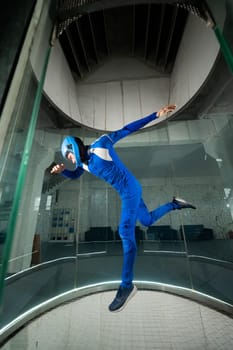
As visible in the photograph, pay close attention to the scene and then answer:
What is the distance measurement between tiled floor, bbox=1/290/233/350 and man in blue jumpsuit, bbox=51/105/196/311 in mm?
209

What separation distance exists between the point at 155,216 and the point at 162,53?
2.38m

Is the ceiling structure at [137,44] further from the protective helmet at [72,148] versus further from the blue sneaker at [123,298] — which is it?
the blue sneaker at [123,298]

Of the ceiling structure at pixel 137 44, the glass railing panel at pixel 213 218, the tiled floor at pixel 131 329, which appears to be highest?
the ceiling structure at pixel 137 44

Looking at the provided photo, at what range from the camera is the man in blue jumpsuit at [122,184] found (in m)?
1.23

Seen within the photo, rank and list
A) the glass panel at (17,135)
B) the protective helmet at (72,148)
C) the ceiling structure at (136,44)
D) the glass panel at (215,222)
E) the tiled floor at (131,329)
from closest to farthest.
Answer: the glass panel at (17,135) → the tiled floor at (131,329) → the protective helmet at (72,148) → the glass panel at (215,222) → the ceiling structure at (136,44)

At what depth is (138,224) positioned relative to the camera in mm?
2365

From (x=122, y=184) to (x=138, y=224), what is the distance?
126cm

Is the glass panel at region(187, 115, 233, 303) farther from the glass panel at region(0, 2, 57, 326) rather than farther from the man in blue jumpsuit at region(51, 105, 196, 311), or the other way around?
the glass panel at region(0, 2, 57, 326)

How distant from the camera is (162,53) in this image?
2.35 metres

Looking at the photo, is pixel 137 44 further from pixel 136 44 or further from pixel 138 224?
→ pixel 138 224

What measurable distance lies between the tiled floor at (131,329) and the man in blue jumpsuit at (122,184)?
209 millimetres

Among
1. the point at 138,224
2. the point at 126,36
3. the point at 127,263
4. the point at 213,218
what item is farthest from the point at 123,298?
the point at 126,36

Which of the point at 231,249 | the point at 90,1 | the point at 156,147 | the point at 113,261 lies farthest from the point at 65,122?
the point at 231,249

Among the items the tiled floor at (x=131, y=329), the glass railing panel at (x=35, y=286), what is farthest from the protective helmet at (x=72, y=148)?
the tiled floor at (x=131, y=329)
